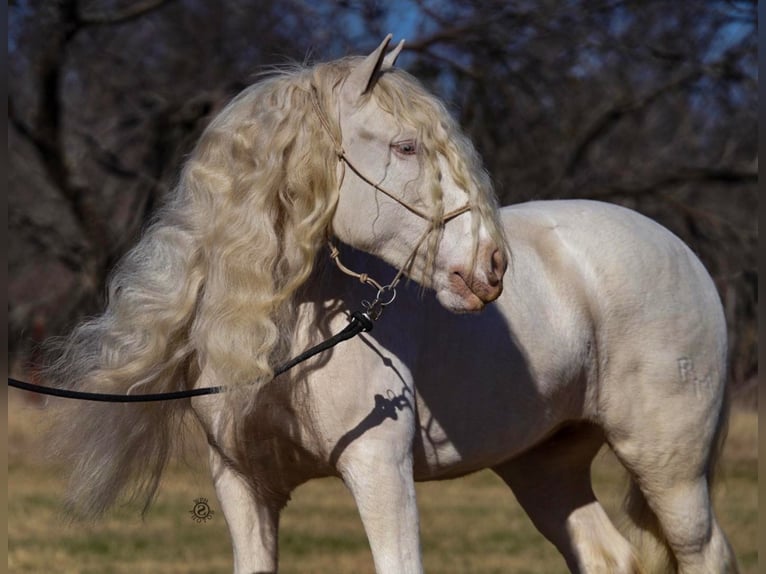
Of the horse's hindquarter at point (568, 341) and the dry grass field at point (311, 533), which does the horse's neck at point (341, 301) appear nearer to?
the horse's hindquarter at point (568, 341)

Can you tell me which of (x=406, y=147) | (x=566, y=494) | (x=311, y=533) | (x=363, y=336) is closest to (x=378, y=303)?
(x=363, y=336)

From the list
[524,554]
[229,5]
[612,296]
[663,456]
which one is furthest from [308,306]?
[229,5]

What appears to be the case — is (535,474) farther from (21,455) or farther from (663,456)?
(21,455)

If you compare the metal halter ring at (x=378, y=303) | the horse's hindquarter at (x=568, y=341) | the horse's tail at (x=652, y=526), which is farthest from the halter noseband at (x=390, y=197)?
the horse's tail at (x=652, y=526)

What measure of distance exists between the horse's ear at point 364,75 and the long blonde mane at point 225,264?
0.03 m

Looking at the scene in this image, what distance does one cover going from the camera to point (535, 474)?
4.29m

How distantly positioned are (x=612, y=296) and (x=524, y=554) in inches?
109

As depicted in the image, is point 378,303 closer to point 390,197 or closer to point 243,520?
point 390,197

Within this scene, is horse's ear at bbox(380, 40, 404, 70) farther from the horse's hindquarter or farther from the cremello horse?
the horse's hindquarter

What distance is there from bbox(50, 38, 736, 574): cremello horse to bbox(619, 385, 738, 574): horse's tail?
0.63 ft

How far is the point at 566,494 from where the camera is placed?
A: 4.25 m

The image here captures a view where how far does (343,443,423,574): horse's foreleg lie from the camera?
117 inches

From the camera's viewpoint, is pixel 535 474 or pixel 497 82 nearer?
pixel 535 474

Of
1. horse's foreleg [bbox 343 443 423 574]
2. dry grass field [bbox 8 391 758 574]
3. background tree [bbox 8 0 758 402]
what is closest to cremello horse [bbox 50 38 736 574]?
horse's foreleg [bbox 343 443 423 574]
